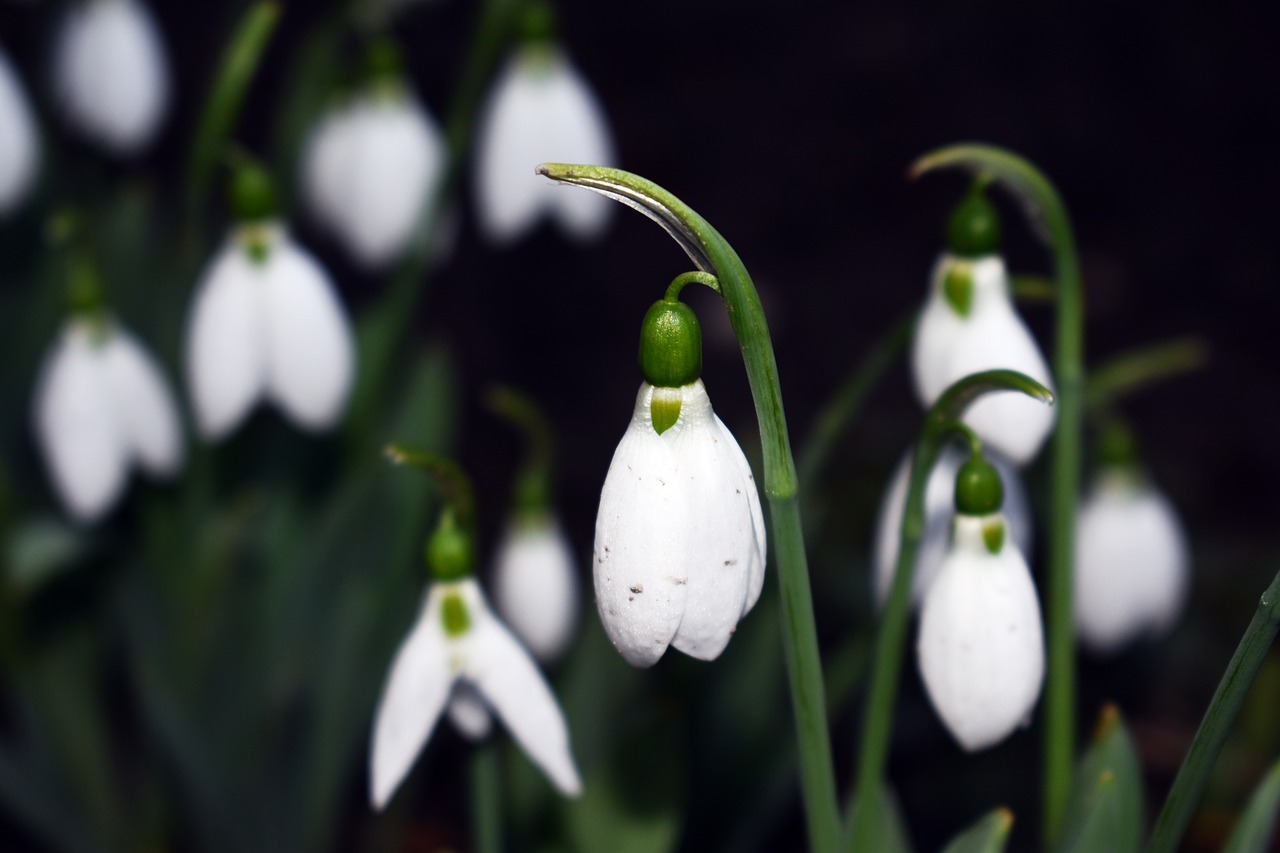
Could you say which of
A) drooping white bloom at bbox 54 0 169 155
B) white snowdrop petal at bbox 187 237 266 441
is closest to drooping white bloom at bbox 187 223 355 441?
white snowdrop petal at bbox 187 237 266 441

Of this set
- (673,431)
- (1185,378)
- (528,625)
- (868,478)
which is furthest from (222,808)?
(1185,378)

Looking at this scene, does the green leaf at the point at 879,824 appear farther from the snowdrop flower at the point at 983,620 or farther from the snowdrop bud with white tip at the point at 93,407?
the snowdrop bud with white tip at the point at 93,407

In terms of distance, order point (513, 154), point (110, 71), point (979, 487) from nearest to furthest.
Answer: point (979, 487), point (513, 154), point (110, 71)

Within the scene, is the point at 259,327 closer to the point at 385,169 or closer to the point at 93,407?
the point at 93,407

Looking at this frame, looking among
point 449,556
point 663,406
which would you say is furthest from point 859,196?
point 663,406

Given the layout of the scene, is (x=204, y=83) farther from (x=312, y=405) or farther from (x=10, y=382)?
(x=312, y=405)

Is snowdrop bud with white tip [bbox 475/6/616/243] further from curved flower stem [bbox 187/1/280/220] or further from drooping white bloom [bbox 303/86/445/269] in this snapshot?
curved flower stem [bbox 187/1/280/220]
